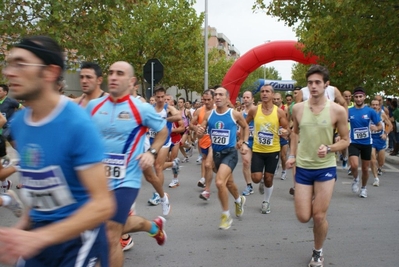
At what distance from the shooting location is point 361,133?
373 inches

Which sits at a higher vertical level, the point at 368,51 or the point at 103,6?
the point at 103,6

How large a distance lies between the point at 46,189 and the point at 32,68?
0.59m

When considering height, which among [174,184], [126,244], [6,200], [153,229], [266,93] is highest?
[266,93]

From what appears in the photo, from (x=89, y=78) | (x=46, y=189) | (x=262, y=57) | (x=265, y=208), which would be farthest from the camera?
(x=262, y=57)

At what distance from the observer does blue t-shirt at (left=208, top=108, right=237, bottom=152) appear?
7.08m

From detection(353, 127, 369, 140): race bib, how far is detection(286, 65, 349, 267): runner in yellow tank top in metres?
4.44

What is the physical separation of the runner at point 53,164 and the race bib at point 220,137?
4.65 m

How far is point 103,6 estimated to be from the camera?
13078 mm

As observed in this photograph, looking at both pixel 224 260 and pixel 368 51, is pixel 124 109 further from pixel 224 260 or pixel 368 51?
pixel 368 51

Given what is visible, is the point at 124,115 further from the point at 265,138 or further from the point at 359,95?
the point at 359,95

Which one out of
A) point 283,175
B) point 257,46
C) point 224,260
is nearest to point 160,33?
point 257,46

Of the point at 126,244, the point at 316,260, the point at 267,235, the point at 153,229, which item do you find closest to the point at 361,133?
the point at 267,235

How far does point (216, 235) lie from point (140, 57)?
27.6 m

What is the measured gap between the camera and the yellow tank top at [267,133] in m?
7.91
